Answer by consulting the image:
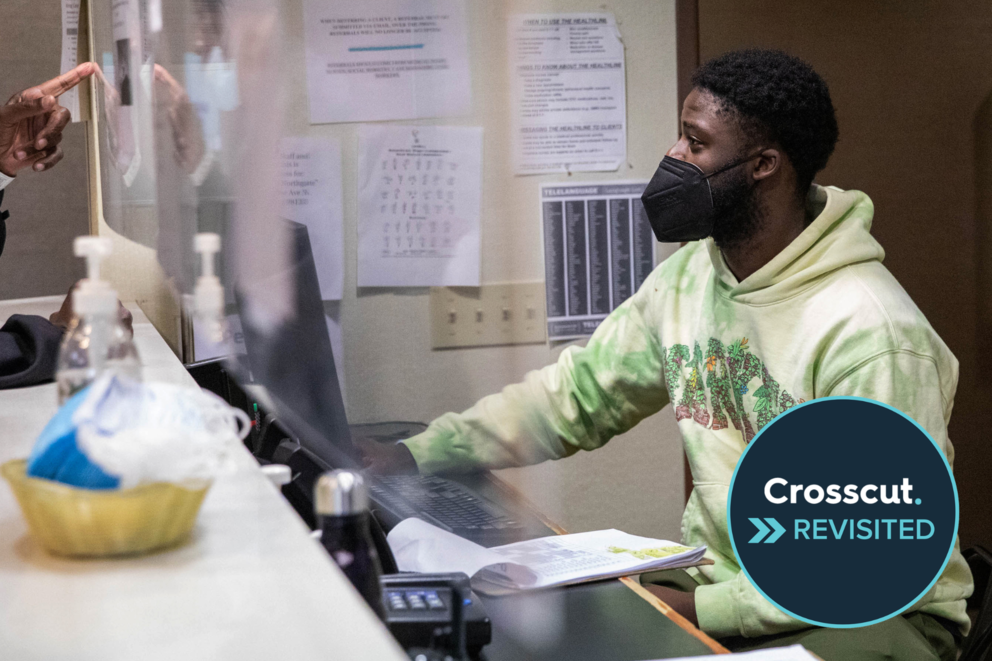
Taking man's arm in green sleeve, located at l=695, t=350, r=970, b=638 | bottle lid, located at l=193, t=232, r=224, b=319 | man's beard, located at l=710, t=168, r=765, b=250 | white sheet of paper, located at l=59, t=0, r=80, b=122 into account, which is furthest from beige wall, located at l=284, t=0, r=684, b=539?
white sheet of paper, located at l=59, t=0, r=80, b=122

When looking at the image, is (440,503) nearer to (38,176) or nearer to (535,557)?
(535,557)

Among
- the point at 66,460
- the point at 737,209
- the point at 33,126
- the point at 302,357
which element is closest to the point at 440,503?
the point at 302,357

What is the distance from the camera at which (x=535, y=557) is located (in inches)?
39.0

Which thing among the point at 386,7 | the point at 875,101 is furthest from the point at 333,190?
the point at 875,101

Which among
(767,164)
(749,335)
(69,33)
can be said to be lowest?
(749,335)

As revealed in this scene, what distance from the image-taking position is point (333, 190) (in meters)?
0.69

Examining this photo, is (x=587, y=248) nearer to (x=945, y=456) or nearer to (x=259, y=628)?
(x=259, y=628)

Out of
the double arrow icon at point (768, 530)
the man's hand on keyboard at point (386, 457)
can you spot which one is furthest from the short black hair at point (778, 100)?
the man's hand on keyboard at point (386, 457)

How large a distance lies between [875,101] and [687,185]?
0.84 meters

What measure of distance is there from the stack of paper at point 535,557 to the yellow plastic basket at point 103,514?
453mm

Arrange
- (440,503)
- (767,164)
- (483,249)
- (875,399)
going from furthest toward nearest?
1. (767,164)
2. (875,399)
3. (440,503)
4. (483,249)

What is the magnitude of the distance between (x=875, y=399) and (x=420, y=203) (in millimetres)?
708

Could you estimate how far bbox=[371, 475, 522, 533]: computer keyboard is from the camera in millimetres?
887

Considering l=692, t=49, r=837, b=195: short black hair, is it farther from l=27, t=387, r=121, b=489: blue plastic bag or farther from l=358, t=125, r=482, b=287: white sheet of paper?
l=27, t=387, r=121, b=489: blue plastic bag
